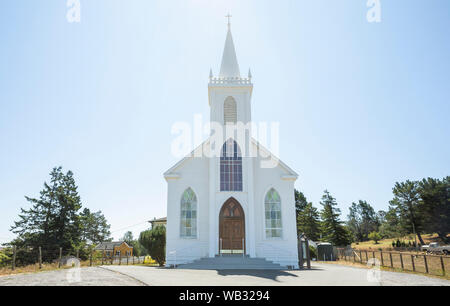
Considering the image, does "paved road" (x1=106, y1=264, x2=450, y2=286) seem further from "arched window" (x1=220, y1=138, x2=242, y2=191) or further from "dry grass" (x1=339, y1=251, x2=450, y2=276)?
"arched window" (x1=220, y1=138, x2=242, y2=191)

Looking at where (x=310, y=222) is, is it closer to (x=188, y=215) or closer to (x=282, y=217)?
(x=282, y=217)

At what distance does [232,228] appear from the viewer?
54.9 ft

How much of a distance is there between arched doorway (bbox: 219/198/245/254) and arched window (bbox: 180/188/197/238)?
1.63m

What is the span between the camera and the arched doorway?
16375mm

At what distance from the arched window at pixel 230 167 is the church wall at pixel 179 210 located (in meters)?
1.05

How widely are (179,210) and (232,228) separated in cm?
341

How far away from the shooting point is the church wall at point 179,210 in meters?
16.0

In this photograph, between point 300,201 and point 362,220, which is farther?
point 362,220

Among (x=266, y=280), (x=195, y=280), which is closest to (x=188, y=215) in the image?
(x=195, y=280)

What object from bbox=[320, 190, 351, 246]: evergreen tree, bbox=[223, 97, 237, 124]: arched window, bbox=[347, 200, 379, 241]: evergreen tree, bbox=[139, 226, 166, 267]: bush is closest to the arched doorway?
bbox=[139, 226, 166, 267]: bush

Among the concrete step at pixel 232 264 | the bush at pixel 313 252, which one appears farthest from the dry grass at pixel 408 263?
the concrete step at pixel 232 264
